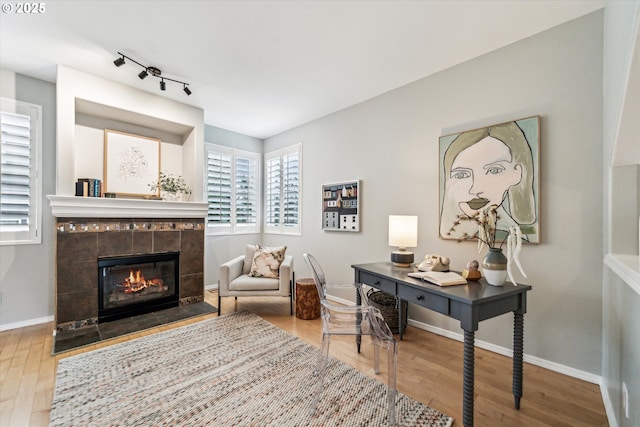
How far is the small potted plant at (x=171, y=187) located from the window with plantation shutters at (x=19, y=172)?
3.82ft

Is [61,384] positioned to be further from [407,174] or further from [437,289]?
[407,174]

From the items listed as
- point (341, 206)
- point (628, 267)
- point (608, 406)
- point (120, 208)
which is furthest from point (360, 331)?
point (120, 208)

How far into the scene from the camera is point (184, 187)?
4.00m

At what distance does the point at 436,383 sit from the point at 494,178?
180 centimetres

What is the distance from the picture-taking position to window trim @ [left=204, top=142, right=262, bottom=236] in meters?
4.71

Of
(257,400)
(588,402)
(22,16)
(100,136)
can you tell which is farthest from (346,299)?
(22,16)

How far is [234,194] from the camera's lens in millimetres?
5023

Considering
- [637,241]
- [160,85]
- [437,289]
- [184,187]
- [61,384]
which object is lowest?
[61,384]

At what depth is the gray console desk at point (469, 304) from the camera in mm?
1595

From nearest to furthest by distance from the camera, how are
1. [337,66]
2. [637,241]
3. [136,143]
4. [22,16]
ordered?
[637,241]
[22,16]
[337,66]
[136,143]

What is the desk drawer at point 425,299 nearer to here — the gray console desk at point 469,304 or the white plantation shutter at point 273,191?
the gray console desk at point 469,304

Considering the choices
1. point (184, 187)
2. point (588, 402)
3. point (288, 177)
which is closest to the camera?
point (588, 402)

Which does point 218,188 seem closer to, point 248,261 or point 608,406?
point 248,261

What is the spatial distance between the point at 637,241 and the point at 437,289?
1.24m
